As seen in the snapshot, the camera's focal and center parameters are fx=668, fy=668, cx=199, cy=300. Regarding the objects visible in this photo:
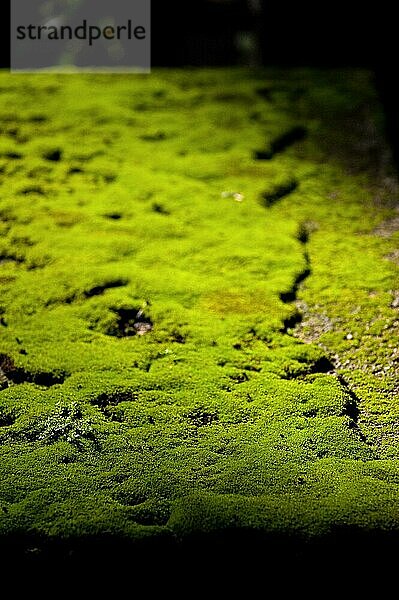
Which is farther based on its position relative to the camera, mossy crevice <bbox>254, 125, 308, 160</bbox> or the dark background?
the dark background

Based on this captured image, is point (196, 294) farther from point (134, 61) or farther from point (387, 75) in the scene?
point (134, 61)

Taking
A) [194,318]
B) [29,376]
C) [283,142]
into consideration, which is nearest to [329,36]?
[283,142]

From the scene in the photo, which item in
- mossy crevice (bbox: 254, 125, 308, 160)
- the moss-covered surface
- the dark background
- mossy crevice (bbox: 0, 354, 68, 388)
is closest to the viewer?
the moss-covered surface

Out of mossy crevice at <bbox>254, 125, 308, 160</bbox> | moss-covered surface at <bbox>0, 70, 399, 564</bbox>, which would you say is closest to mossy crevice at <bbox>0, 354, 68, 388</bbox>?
moss-covered surface at <bbox>0, 70, 399, 564</bbox>

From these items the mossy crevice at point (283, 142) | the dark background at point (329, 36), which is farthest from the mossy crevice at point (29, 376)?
the dark background at point (329, 36)

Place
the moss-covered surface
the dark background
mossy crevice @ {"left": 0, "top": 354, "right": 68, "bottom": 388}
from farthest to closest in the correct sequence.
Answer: the dark background < mossy crevice @ {"left": 0, "top": 354, "right": 68, "bottom": 388} < the moss-covered surface

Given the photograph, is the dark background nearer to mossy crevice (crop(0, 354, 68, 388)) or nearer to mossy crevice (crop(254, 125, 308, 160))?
mossy crevice (crop(254, 125, 308, 160))

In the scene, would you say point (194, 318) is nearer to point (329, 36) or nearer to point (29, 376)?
point (29, 376)

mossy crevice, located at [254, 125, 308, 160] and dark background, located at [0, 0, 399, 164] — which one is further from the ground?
dark background, located at [0, 0, 399, 164]

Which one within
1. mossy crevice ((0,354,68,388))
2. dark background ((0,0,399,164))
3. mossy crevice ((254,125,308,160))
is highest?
dark background ((0,0,399,164))

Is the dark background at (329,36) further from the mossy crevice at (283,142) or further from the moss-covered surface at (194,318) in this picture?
the moss-covered surface at (194,318)
